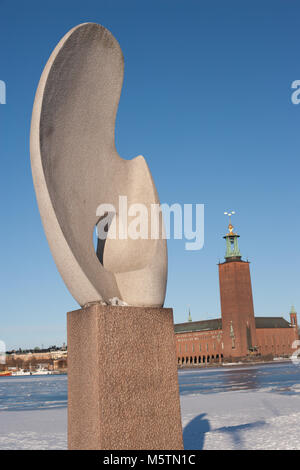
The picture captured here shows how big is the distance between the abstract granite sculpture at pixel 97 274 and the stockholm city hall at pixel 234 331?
8895 cm

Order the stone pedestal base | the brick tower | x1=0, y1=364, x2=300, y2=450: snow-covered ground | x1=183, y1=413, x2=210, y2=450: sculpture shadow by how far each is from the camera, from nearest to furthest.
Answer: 1. the stone pedestal base
2. x1=183, y1=413, x2=210, y2=450: sculpture shadow
3. x1=0, y1=364, x2=300, y2=450: snow-covered ground
4. the brick tower

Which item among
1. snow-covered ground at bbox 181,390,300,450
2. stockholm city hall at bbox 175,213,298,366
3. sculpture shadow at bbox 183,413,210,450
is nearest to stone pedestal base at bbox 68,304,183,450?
sculpture shadow at bbox 183,413,210,450

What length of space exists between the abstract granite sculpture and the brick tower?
89.8 m

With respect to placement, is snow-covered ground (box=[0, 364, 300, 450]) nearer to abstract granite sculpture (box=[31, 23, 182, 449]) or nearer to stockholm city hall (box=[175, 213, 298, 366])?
abstract granite sculpture (box=[31, 23, 182, 449])

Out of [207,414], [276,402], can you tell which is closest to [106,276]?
[207,414]

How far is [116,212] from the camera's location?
5.93 m

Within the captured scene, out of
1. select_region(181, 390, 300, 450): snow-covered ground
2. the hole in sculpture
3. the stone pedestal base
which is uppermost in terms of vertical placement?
the hole in sculpture

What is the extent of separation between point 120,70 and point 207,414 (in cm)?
921

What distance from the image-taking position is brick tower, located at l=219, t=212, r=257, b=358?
306 feet

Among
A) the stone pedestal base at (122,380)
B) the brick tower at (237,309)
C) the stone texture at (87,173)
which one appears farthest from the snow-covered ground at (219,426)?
the brick tower at (237,309)

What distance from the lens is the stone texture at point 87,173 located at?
511 cm

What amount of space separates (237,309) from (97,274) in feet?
297

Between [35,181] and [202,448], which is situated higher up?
[35,181]
